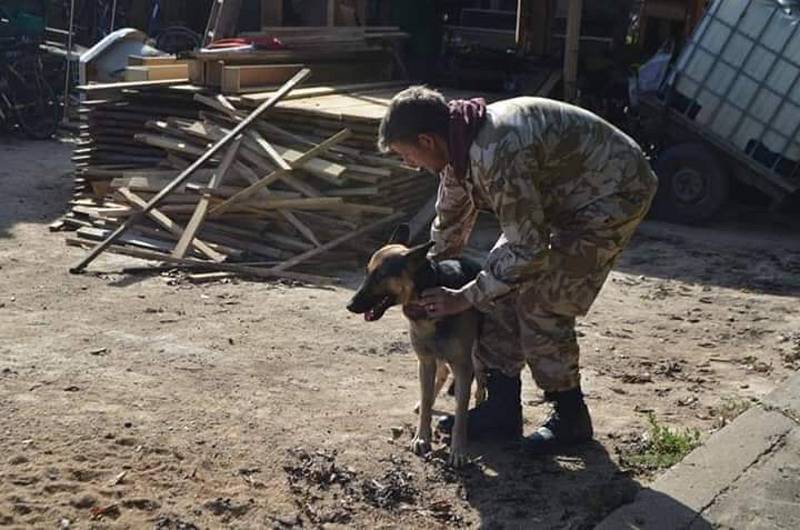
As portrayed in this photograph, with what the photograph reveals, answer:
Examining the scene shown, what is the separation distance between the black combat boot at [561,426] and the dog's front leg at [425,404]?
0.46 meters

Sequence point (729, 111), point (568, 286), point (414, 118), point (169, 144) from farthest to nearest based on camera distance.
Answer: point (729, 111) < point (169, 144) < point (568, 286) < point (414, 118)

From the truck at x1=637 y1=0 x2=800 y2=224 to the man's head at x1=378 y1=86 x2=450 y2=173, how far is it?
273 inches

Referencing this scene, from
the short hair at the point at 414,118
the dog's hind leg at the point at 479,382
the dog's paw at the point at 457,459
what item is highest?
the short hair at the point at 414,118

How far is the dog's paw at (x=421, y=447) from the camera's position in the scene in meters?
4.97

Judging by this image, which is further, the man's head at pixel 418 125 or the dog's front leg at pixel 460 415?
the dog's front leg at pixel 460 415

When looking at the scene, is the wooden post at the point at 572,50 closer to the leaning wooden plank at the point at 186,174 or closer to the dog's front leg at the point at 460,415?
the leaning wooden plank at the point at 186,174

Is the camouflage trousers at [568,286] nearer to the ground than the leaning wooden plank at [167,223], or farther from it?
farther from it

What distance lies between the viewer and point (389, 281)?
458 cm

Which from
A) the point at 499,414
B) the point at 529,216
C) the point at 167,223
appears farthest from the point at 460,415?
the point at 167,223

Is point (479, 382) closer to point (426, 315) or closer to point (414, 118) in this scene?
point (426, 315)

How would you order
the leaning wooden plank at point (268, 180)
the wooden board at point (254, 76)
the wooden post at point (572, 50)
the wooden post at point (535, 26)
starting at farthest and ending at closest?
the wooden post at point (535, 26) → the wooden post at point (572, 50) → the wooden board at point (254, 76) → the leaning wooden plank at point (268, 180)

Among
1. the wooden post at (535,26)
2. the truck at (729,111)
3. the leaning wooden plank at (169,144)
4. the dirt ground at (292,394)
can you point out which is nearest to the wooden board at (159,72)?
the leaning wooden plank at (169,144)

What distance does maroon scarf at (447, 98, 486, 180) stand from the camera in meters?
4.24

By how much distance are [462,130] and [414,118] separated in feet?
0.65
